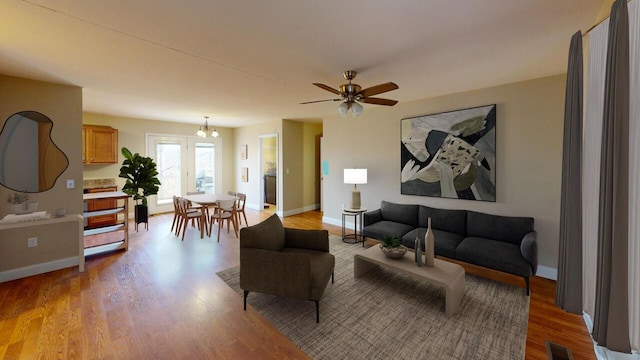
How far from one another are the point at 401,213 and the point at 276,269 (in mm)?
2663

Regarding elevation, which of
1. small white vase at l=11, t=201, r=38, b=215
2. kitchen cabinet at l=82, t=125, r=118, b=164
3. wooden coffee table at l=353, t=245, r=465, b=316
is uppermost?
kitchen cabinet at l=82, t=125, r=118, b=164

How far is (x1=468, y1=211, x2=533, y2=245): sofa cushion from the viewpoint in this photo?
3.22m

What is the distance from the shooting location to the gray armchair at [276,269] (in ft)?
7.52

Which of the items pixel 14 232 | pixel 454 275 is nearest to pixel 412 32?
pixel 454 275

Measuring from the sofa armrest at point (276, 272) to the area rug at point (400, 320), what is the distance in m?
0.26

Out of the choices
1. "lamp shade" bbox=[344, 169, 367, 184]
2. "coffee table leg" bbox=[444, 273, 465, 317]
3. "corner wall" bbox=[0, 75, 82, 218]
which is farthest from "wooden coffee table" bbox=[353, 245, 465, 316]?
"corner wall" bbox=[0, 75, 82, 218]

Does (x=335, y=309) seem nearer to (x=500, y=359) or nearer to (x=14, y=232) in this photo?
(x=500, y=359)

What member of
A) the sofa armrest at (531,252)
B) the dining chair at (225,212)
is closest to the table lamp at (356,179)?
the dining chair at (225,212)

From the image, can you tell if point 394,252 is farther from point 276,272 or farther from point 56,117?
point 56,117

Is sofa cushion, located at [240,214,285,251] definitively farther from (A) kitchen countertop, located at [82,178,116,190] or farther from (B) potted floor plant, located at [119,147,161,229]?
(A) kitchen countertop, located at [82,178,116,190]

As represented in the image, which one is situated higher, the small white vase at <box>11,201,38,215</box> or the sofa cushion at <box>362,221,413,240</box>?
the small white vase at <box>11,201,38,215</box>

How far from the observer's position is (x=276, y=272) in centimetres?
236

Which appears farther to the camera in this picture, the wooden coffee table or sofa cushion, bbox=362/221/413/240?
sofa cushion, bbox=362/221/413/240

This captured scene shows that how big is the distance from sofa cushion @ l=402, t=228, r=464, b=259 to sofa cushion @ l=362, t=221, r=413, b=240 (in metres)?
0.13
